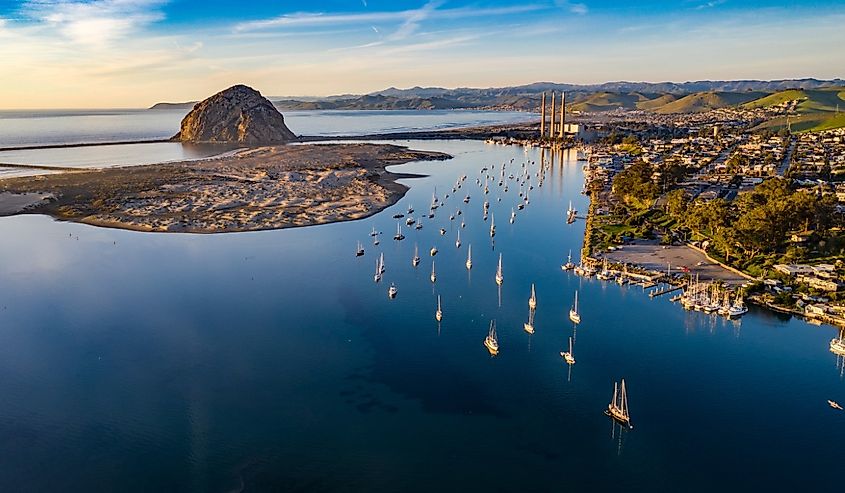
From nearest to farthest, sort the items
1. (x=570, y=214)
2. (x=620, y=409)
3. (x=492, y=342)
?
(x=620, y=409) → (x=492, y=342) → (x=570, y=214)

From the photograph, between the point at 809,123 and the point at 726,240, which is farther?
the point at 809,123

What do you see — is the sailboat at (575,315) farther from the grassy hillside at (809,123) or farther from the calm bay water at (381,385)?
the grassy hillside at (809,123)

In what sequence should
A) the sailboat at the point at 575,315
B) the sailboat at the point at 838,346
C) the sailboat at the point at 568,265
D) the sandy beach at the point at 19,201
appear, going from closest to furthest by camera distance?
the sailboat at the point at 838,346 < the sailboat at the point at 575,315 < the sailboat at the point at 568,265 < the sandy beach at the point at 19,201

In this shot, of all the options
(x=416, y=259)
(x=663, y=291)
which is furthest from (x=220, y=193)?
(x=663, y=291)

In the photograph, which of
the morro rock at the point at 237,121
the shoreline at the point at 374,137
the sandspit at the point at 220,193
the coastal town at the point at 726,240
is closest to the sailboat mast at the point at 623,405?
the coastal town at the point at 726,240

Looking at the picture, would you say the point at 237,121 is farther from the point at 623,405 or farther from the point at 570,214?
the point at 623,405

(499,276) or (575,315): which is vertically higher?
(499,276)

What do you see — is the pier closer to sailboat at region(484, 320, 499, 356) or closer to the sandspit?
sailboat at region(484, 320, 499, 356)
